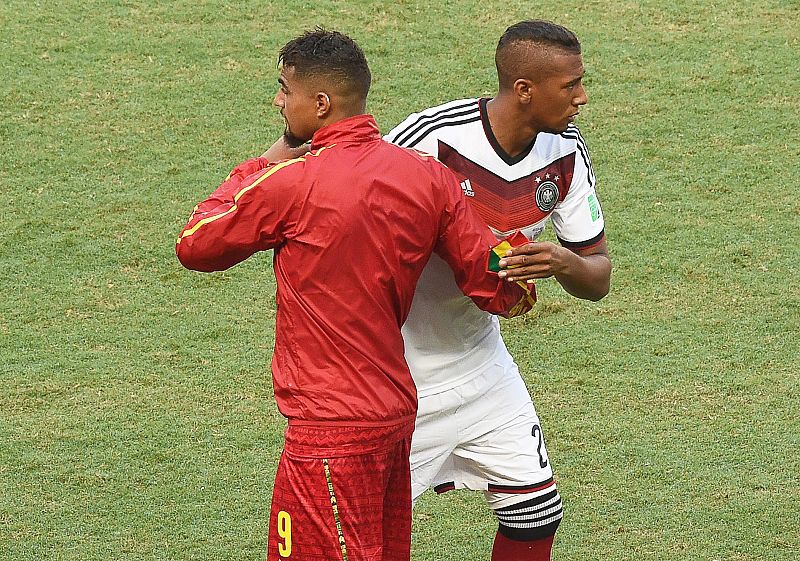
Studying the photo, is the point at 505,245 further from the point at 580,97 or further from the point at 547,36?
the point at 547,36

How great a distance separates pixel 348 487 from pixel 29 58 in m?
5.61

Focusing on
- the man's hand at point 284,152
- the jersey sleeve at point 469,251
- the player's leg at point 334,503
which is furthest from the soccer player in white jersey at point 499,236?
the player's leg at point 334,503

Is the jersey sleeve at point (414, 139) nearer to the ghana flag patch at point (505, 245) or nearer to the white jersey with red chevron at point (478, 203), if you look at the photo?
the white jersey with red chevron at point (478, 203)

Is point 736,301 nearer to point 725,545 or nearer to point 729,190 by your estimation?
point 729,190

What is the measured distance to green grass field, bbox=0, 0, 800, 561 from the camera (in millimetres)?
4723

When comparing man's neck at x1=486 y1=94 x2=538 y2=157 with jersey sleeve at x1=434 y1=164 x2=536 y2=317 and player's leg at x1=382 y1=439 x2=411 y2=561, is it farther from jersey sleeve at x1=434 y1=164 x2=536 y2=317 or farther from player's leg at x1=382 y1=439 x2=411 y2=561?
player's leg at x1=382 y1=439 x2=411 y2=561

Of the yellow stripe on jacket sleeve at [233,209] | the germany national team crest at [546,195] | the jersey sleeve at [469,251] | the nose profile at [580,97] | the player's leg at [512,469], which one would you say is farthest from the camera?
the player's leg at [512,469]

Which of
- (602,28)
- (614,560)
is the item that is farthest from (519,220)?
(602,28)

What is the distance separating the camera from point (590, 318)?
6055mm

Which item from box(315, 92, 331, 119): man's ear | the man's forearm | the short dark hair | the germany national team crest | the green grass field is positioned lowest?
the green grass field

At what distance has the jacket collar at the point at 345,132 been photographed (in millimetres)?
3137

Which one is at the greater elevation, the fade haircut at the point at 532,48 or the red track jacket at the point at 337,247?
the fade haircut at the point at 532,48

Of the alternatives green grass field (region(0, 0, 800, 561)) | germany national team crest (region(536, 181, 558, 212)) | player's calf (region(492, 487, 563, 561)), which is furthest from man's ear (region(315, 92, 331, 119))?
green grass field (region(0, 0, 800, 561))

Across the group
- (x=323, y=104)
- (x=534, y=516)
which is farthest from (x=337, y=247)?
(x=534, y=516)
